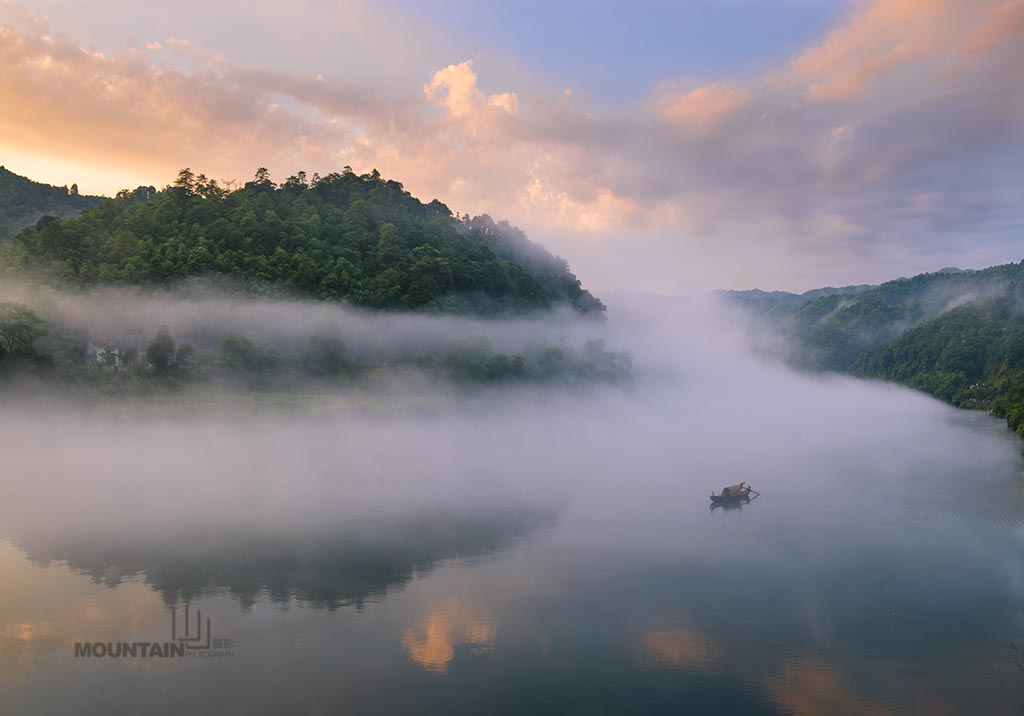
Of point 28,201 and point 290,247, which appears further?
point 28,201

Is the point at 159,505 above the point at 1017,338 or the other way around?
the other way around

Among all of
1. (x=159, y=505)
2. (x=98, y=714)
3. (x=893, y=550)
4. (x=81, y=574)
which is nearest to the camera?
(x=98, y=714)

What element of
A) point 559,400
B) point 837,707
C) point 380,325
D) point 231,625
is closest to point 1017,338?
point 559,400

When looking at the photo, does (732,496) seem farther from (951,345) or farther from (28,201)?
(951,345)

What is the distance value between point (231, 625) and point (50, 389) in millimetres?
39291

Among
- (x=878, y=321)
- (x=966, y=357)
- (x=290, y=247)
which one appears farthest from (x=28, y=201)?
(x=878, y=321)

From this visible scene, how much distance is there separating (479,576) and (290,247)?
58841 millimetres

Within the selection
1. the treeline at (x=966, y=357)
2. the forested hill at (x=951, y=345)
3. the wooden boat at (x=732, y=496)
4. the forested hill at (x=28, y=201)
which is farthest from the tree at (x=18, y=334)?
the treeline at (x=966, y=357)

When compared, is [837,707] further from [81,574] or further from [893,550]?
[81,574]

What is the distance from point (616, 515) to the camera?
40.2 meters

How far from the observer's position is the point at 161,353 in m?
57.8

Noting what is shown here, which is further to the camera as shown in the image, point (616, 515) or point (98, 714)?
point (616, 515)

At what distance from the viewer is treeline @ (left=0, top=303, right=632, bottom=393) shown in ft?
170

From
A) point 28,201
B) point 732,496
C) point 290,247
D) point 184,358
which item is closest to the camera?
point 732,496
